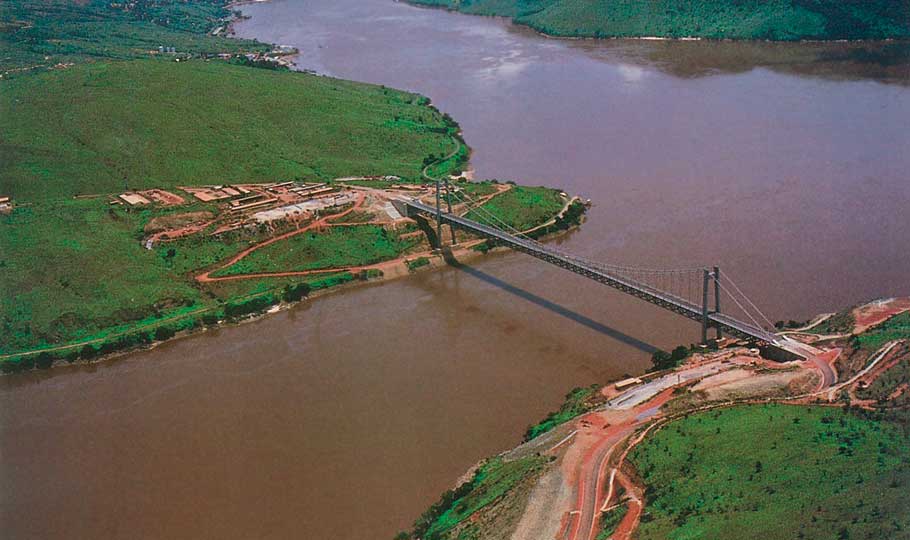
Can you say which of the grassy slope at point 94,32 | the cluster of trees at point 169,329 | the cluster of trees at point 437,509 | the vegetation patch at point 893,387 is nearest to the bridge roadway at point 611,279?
the vegetation patch at point 893,387

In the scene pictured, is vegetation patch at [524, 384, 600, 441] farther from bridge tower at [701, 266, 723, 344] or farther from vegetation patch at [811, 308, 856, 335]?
vegetation patch at [811, 308, 856, 335]

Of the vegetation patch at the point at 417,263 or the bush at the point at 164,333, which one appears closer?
the bush at the point at 164,333

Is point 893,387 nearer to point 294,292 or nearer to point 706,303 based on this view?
point 706,303

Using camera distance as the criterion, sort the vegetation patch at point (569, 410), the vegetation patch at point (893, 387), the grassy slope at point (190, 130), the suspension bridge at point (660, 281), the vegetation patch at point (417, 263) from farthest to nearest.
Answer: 1. the grassy slope at point (190, 130)
2. the vegetation patch at point (417, 263)
3. the suspension bridge at point (660, 281)
4. the vegetation patch at point (569, 410)
5. the vegetation patch at point (893, 387)

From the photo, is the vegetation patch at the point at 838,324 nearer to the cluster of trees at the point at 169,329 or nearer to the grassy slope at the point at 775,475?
the grassy slope at the point at 775,475

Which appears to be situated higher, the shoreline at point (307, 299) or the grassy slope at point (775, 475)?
the grassy slope at point (775, 475)

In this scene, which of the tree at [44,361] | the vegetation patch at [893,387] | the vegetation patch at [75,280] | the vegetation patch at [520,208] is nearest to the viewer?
the vegetation patch at [893,387]

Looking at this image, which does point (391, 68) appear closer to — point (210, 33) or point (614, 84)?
point (614, 84)

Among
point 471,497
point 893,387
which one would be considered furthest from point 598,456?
point 893,387
